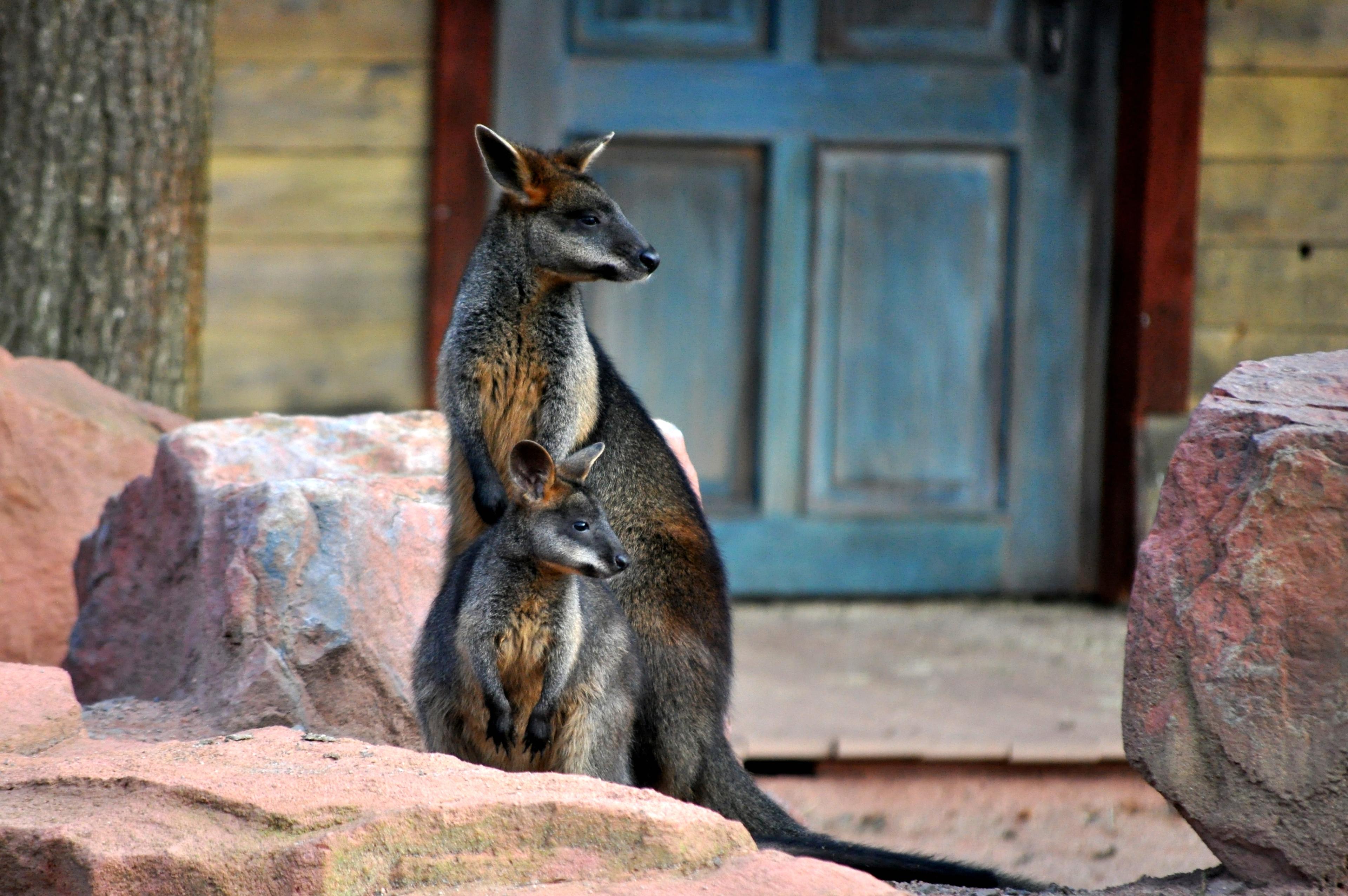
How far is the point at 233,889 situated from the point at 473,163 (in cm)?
452

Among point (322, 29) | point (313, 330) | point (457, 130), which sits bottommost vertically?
point (313, 330)

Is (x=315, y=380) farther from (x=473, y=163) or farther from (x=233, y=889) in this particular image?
(x=233, y=889)

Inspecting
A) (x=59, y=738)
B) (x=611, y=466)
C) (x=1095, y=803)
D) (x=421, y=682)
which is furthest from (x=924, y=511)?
(x=59, y=738)

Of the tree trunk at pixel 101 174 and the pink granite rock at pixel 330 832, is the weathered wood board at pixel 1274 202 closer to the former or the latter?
the tree trunk at pixel 101 174

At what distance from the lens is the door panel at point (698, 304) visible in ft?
21.9

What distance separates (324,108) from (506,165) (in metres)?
3.02

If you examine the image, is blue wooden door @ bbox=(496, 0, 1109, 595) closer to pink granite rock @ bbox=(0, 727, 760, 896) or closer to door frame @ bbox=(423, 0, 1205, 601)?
door frame @ bbox=(423, 0, 1205, 601)

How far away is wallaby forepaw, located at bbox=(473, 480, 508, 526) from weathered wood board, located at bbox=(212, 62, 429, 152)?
3.28 metres

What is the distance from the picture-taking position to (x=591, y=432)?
3.69m

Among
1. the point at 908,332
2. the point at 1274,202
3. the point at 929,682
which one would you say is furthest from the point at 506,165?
→ the point at 1274,202

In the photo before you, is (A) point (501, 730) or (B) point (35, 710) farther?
(A) point (501, 730)

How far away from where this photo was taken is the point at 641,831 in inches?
93.4

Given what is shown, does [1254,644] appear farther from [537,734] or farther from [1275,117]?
[1275,117]

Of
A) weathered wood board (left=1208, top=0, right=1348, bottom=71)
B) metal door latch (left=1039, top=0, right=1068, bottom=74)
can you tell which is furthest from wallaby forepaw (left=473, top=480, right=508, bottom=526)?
weathered wood board (left=1208, top=0, right=1348, bottom=71)
